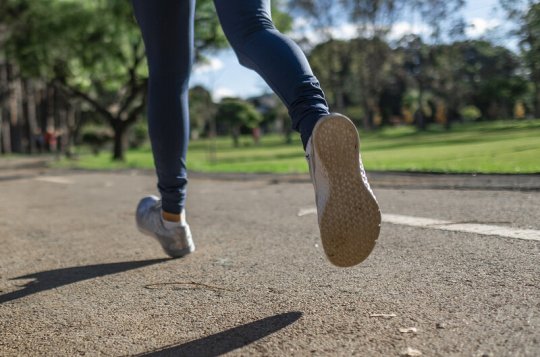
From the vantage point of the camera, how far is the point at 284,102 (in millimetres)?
1563

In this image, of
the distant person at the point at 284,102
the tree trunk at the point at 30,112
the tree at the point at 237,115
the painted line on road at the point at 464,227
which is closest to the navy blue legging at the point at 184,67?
the distant person at the point at 284,102

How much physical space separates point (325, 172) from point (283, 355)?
0.46 meters

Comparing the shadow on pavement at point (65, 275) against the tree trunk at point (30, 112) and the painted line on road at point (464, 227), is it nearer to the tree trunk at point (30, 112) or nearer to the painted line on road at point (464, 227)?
the painted line on road at point (464, 227)

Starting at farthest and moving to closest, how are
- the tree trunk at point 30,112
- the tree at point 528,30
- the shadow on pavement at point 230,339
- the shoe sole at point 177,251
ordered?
1. the tree trunk at point 30,112
2. the tree at point 528,30
3. the shoe sole at point 177,251
4. the shadow on pavement at point 230,339

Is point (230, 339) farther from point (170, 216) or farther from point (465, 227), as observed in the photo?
point (465, 227)

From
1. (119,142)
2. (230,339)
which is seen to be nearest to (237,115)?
(119,142)

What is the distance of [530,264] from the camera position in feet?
5.72

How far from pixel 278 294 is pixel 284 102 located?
1.81 feet

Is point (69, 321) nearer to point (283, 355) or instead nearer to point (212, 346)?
point (212, 346)

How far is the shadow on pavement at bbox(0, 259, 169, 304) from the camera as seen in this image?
6.31 feet

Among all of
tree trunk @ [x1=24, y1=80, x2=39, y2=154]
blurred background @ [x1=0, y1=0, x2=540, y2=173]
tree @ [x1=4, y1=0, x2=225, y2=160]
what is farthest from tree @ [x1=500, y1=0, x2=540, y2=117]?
tree trunk @ [x1=24, y1=80, x2=39, y2=154]

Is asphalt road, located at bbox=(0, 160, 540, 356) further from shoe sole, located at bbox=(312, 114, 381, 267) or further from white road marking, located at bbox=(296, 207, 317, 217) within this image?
white road marking, located at bbox=(296, 207, 317, 217)

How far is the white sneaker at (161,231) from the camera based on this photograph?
2.28m

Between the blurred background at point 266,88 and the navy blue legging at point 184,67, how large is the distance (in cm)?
385
